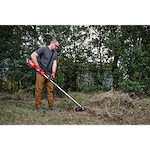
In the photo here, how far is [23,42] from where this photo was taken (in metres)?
5.48

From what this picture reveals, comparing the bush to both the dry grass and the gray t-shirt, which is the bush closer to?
the dry grass

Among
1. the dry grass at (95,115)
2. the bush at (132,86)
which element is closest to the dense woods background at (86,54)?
the bush at (132,86)

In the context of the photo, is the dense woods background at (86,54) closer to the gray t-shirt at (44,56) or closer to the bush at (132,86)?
the bush at (132,86)

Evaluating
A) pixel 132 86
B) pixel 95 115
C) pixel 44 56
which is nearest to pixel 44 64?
pixel 44 56

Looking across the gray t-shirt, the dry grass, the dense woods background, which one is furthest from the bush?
the gray t-shirt

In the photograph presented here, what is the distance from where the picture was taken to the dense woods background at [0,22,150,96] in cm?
505

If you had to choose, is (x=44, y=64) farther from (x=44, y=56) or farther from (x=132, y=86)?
(x=132, y=86)

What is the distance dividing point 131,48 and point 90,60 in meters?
1.48

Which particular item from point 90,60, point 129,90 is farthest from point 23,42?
point 129,90

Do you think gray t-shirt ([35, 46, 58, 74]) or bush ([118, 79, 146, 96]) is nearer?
gray t-shirt ([35, 46, 58, 74])

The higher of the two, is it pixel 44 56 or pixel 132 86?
pixel 44 56

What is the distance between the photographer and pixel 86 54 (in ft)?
17.7

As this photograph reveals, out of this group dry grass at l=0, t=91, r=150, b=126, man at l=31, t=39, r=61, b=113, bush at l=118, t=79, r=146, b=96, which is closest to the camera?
dry grass at l=0, t=91, r=150, b=126

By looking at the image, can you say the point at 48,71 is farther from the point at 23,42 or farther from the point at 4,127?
the point at 23,42
